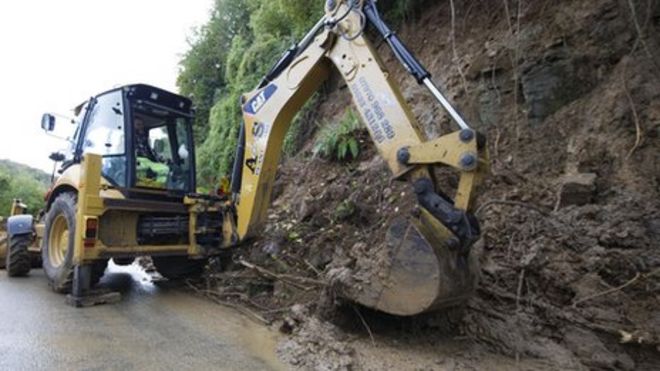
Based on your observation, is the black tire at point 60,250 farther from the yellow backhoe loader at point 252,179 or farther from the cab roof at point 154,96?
the cab roof at point 154,96

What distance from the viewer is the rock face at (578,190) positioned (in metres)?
4.09

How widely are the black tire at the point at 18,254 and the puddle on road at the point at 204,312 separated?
1002 millimetres

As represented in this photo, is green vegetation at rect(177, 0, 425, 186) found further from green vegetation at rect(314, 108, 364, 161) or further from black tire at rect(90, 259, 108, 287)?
black tire at rect(90, 259, 108, 287)

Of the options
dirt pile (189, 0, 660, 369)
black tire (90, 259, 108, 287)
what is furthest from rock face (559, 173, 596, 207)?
black tire (90, 259, 108, 287)

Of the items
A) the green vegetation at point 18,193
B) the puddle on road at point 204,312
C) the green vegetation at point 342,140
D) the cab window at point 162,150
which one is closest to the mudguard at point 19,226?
the puddle on road at point 204,312

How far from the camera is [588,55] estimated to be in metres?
4.78

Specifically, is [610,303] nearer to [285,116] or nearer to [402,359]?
[402,359]

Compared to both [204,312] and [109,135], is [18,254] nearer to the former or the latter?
[109,135]

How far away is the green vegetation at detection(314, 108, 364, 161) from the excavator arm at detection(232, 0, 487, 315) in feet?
6.71

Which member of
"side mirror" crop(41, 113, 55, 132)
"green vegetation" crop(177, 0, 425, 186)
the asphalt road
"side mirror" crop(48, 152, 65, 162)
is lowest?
the asphalt road

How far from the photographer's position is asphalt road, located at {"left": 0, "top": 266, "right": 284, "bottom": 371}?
2.92m

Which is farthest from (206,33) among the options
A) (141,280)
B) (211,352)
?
(211,352)

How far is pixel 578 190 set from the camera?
13.5ft

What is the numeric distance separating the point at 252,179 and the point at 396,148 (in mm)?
1976
